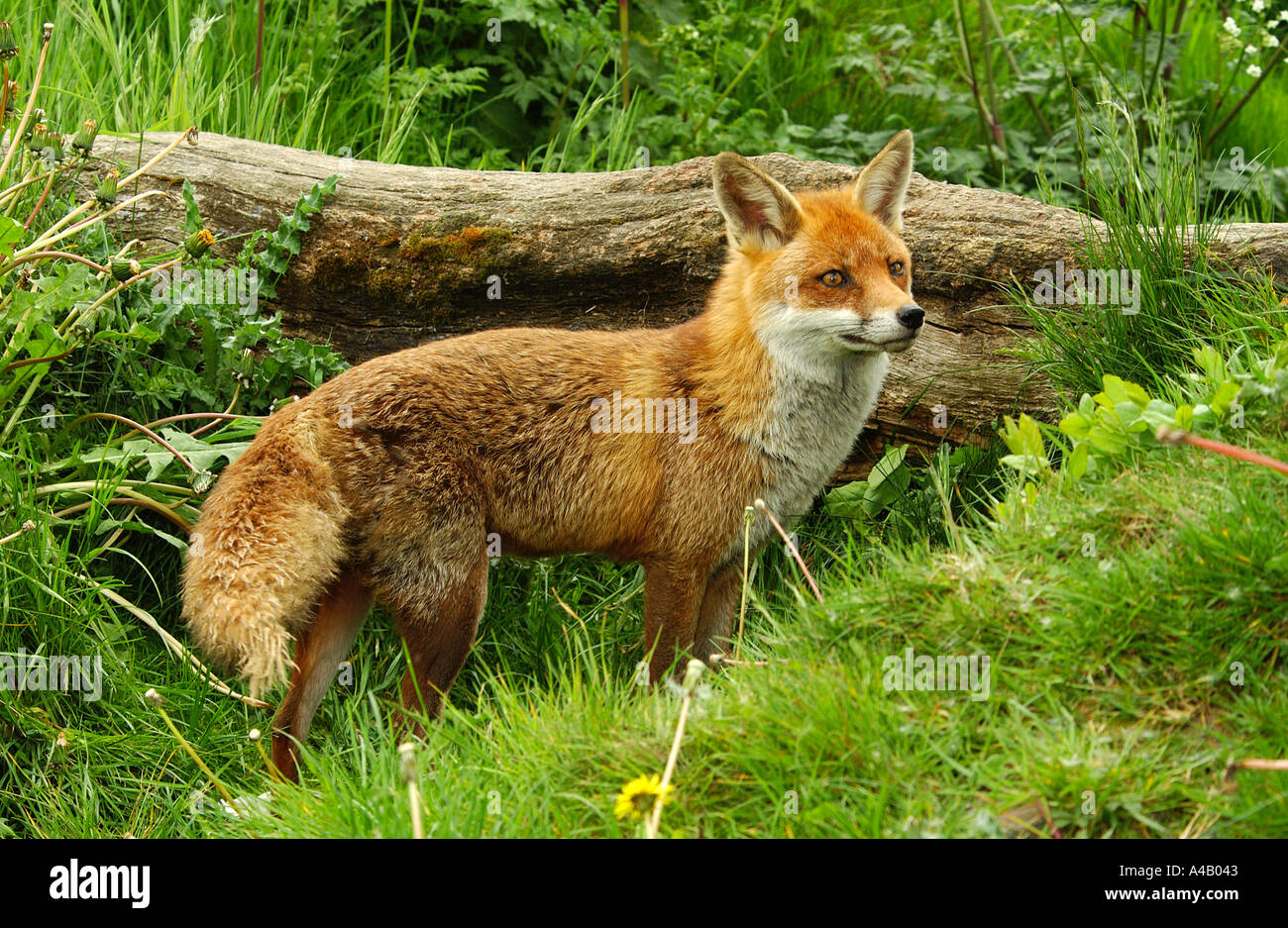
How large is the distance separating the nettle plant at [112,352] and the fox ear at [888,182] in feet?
8.15

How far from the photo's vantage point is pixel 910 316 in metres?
4.27

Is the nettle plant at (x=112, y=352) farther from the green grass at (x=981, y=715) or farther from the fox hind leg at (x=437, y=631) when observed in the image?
the green grass at (x=981, y=715)

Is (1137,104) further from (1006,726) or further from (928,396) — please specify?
(1006,726)

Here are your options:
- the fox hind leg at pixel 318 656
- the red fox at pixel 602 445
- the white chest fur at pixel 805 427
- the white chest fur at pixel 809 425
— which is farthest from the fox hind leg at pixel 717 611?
the fox hind leg at pixel 318 656

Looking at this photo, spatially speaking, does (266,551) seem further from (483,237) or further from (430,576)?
(483,237)

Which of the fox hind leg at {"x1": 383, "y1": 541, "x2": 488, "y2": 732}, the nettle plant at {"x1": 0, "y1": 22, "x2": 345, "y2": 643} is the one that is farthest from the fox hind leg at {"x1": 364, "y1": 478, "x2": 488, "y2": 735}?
the nettle plant at {"x1": 0, "y1": 22, "x2": 345, "y2": 643}

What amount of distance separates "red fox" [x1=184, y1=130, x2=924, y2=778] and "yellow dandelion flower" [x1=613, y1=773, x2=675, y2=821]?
5.27 feet

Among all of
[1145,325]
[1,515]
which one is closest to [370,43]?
[1,515]

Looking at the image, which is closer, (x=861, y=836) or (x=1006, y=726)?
(x=861, y=836)

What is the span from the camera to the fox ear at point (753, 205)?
466cm

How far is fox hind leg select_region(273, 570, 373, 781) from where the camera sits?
4418mm

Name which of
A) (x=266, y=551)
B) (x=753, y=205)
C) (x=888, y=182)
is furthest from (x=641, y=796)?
(x=888, y=182)

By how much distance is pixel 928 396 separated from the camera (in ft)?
17.5
